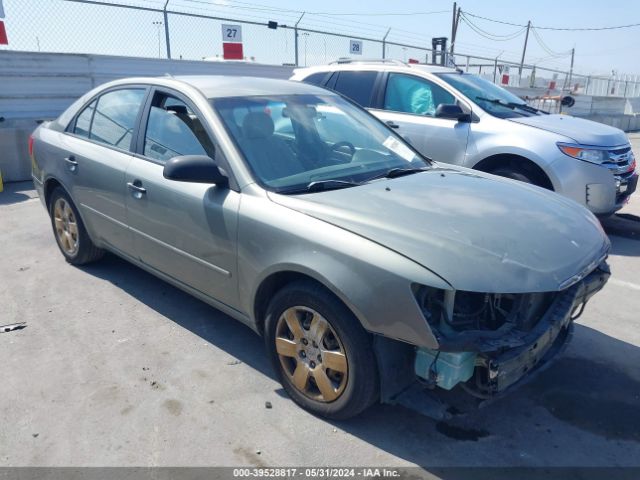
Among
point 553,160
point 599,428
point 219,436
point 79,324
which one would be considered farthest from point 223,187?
point 553,160

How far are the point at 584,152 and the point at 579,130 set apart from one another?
457 millimetres

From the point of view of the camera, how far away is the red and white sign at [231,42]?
42.4 ft

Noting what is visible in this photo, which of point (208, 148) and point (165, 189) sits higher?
point (208, 148)

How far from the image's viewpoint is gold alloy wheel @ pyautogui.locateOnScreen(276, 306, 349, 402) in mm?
2752

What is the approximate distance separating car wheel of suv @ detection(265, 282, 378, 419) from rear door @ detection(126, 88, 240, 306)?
43 centimetres

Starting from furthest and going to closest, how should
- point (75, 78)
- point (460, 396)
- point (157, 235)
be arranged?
1. point (75, 78)
2. point (157, 235)
3. point (460, 396)

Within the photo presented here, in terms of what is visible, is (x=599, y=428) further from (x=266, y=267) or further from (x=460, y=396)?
(x=266, y=267)

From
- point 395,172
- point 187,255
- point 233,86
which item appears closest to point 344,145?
point 395,172

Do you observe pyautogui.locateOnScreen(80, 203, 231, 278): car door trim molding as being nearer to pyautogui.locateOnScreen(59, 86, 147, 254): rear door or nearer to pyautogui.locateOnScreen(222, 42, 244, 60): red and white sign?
pyautogui.locateOnScreen(59, 86, 147, 254): rear door

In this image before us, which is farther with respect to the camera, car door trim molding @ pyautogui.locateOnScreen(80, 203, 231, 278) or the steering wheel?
the steering wheel

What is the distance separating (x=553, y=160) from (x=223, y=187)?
402 centimetres

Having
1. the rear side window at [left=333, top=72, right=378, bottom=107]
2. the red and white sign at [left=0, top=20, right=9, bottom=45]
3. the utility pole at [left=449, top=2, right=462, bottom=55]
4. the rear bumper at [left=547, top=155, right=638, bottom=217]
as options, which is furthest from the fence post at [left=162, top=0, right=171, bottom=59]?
the utility pole at [left=449, top=2, right=462, bottom=55]

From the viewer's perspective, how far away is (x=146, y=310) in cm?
424

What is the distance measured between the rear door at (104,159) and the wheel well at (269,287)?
1.42 m
